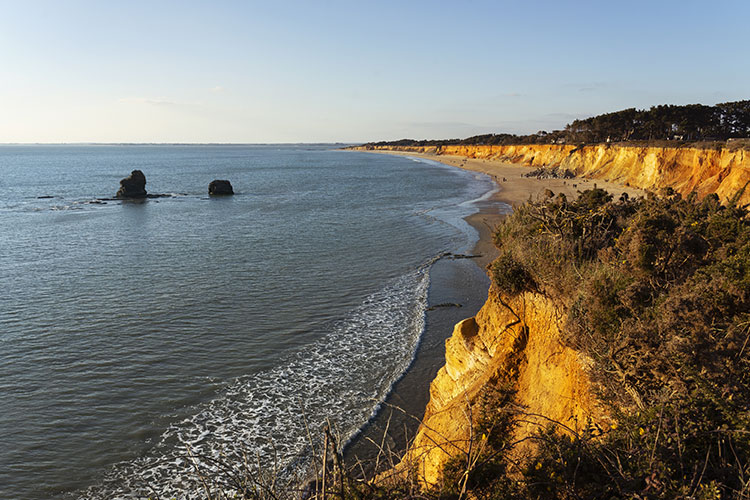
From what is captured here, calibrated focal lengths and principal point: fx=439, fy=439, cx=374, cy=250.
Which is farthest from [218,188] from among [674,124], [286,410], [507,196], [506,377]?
[674,124]

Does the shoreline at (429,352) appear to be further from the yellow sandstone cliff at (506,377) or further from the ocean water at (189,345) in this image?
the yellow sandstone cliff at (506,377)

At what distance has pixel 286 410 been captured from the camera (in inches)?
431

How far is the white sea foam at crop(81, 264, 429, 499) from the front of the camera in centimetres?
869

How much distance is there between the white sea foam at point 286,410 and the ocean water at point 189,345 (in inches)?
1.7

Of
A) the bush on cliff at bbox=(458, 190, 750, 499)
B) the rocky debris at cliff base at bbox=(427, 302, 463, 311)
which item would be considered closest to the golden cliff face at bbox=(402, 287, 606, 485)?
the bush on cliff at bbox=(458, 190, 750, 499)

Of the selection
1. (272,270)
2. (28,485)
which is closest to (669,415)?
(28,485)

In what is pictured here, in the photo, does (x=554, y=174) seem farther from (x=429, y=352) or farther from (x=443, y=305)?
(x=429, y=352)

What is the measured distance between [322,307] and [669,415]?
13.9 metres

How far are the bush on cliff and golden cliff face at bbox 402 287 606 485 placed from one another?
0.43 meters

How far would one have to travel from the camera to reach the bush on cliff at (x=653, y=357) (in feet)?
13.8

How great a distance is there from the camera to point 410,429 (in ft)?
33.8

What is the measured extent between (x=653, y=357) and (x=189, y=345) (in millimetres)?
12765

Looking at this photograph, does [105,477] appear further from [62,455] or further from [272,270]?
[272,270]

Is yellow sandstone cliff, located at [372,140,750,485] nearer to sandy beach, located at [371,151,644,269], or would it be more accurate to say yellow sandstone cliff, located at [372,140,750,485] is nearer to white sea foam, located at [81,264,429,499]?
white sea foam, located at [81,264,429,499]
